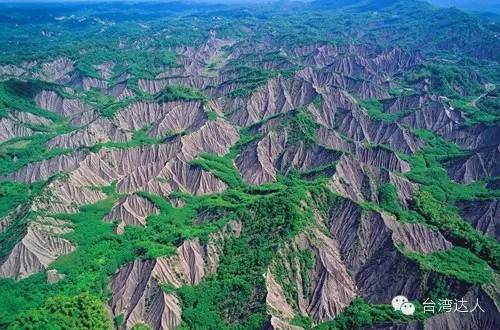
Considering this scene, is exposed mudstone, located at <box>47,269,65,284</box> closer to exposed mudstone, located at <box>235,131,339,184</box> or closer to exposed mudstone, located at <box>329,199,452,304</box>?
exposed mudstone, located at <box>329,199,452,304</box>

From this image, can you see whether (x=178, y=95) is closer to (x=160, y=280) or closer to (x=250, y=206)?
(x=250, y=206)

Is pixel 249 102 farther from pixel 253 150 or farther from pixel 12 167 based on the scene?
pixel 12 167

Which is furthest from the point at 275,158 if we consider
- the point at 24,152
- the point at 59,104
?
the point at 59,104

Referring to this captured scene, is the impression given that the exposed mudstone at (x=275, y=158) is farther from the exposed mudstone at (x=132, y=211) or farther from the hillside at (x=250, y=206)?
the exposed mudstone at (x=132, y=211)

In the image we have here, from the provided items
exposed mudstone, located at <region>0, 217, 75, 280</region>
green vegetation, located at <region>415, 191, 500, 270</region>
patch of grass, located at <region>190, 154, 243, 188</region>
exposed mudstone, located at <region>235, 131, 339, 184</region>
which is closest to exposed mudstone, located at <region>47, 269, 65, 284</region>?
exposed mudstone, located at <region>0, 217, 75, 280</region>

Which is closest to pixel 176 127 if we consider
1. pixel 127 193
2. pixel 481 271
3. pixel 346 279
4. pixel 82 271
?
pixel 127 193

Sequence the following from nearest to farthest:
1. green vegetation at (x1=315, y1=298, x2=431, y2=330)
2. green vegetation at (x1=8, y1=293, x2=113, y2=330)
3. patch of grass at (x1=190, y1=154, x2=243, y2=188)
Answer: green vegetation at (x1=8, y1=293, x2=113, y2=330) → green vegetation at (x1=315, y1=298, x2=431, y2=330) → patch of grass at (x1=190, y1=154, x2=243, y2=188)

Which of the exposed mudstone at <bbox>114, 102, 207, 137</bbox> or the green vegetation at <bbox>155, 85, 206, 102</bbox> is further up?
the green vegetation at <bbox>155, 85, 206, 102</bbox>

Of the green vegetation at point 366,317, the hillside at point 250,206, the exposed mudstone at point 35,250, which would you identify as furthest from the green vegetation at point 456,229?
the exposed mudstone at point 35,250
